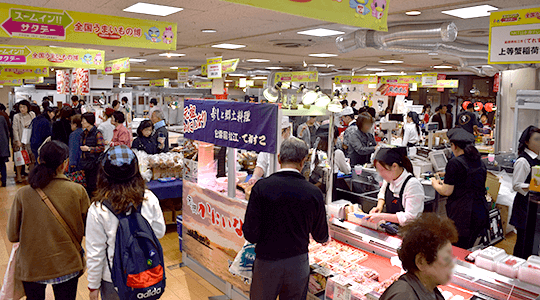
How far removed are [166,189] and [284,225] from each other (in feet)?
13.3

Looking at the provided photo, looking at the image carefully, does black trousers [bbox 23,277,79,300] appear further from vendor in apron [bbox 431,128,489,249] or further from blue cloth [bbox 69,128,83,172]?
blue cloth [bbox 69,128,83,172]

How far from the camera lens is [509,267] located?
109 inches

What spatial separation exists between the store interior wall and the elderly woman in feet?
31.8

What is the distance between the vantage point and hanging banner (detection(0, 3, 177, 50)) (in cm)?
500

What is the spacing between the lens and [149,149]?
7121 millimetres

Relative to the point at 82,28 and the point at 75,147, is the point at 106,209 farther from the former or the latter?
the point at 75,147

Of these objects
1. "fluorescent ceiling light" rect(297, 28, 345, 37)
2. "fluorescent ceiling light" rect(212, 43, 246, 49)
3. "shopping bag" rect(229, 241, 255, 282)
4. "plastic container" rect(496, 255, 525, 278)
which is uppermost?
"fluorescent ceiling light" rect(212, 43, 246, 49)

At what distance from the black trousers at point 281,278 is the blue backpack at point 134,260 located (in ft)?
2.18

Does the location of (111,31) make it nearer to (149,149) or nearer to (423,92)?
(149,149)

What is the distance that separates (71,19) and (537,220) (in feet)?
18.9

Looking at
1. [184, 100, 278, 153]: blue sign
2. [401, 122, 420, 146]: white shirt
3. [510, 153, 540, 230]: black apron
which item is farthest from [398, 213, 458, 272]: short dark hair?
[401, 122, 420, 146]: white shirt

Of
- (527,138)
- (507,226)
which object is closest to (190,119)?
(527,138)

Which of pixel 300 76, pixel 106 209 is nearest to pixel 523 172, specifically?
pixel 106 209

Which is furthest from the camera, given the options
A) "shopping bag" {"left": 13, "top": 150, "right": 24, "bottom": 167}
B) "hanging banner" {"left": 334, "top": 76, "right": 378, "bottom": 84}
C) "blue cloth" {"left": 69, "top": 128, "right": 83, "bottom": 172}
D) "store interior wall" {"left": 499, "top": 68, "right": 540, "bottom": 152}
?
"hanging banner" {"left": 334, "top": 76, "right": 378, "bottom": 84}
